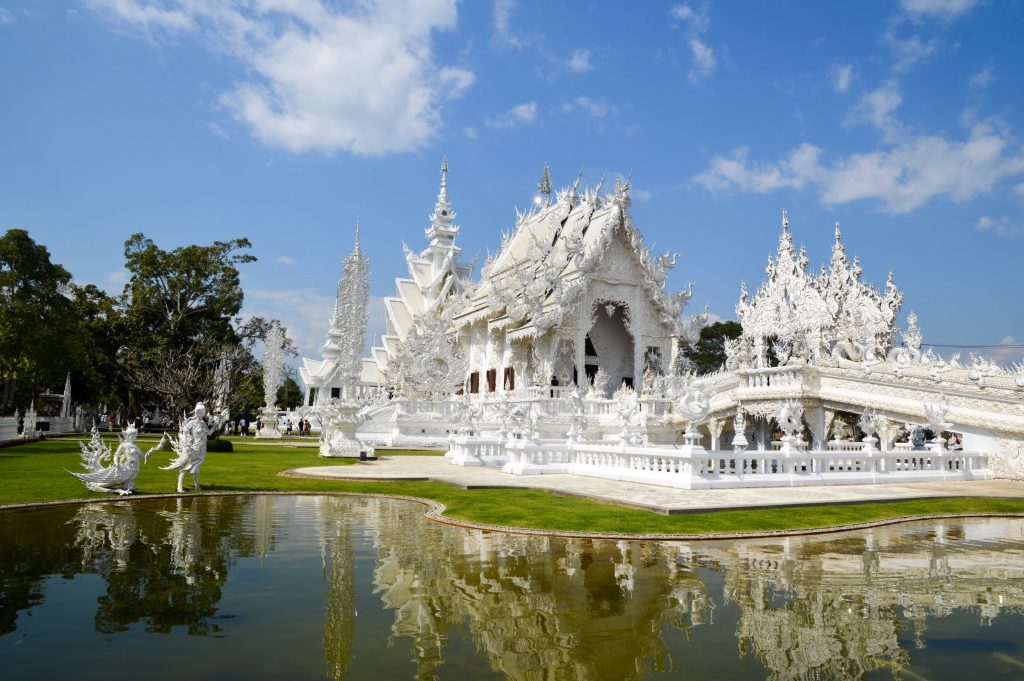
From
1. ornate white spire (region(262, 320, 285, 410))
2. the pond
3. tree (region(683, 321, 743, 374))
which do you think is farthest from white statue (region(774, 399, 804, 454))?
tree (region(683, 321, 743, 374))

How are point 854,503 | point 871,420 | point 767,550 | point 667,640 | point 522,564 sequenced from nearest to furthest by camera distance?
Result: 1. point 667,640
2. point 522,564
3. point 767,550
4. point 854,503
5. point 871,420

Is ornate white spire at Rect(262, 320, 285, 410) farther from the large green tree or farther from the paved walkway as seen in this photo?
the paved walkway

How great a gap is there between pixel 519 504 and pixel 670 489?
2891 millimetres

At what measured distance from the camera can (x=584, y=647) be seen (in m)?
3.93

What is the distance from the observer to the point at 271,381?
37969mm

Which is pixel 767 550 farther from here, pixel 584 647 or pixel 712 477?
pixel 712 477

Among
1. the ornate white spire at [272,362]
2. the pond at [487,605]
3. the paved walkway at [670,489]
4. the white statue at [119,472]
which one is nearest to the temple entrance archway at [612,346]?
the paved walkway at [670,489]

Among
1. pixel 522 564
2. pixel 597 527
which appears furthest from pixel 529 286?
pixel 522 564

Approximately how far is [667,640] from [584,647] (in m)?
0.54

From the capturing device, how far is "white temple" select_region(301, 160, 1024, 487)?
573 inches

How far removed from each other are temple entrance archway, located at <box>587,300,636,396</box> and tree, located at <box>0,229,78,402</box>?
2081 cm

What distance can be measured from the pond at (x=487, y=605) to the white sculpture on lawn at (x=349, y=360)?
37.4ft

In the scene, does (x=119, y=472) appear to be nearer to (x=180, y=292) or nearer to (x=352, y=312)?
(x=352, y=312)

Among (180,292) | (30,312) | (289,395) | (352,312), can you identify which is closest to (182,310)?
(180,292)
